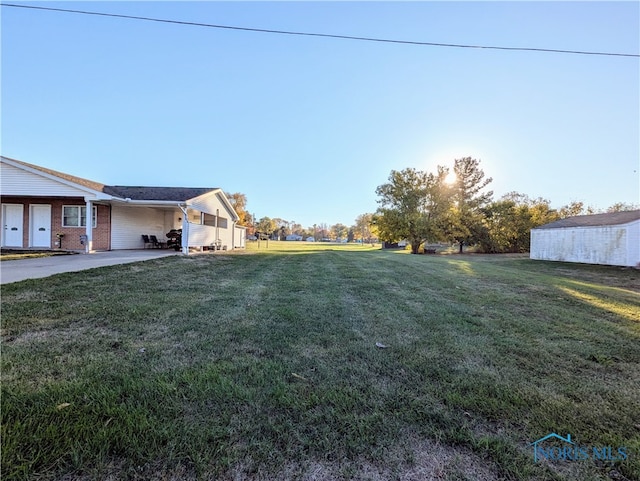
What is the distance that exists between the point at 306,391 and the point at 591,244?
21118 mm

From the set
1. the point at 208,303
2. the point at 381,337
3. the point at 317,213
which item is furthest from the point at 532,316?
the point at 317,213

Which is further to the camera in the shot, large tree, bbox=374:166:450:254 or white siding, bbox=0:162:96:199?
large tree, bbox=374:166:450:254

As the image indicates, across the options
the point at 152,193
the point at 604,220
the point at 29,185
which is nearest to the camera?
the point at 29,185

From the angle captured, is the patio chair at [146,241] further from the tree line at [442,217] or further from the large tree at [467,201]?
the large tree at [467,201]

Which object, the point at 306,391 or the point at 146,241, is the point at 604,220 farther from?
the point at 146,241

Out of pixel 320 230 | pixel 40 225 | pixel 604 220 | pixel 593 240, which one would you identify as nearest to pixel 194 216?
pixel 40 225

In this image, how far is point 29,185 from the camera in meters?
12.0

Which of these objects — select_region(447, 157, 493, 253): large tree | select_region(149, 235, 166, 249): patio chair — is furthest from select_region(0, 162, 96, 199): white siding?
select_region(447, 157, 493, 253): large tree

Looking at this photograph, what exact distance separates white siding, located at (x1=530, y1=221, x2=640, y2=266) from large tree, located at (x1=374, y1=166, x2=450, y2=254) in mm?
7186

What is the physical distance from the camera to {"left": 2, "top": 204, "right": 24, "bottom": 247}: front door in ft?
42.7

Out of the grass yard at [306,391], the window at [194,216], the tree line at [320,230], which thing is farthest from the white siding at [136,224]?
the tree line at [320,230]

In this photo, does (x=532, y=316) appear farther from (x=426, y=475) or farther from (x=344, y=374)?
(x=426, y=475)

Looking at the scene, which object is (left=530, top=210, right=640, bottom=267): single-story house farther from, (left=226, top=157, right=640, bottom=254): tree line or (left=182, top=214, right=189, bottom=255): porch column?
(left=182, top=214, right=189, bottom=255): porch column

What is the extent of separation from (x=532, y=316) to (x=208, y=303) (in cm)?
526
